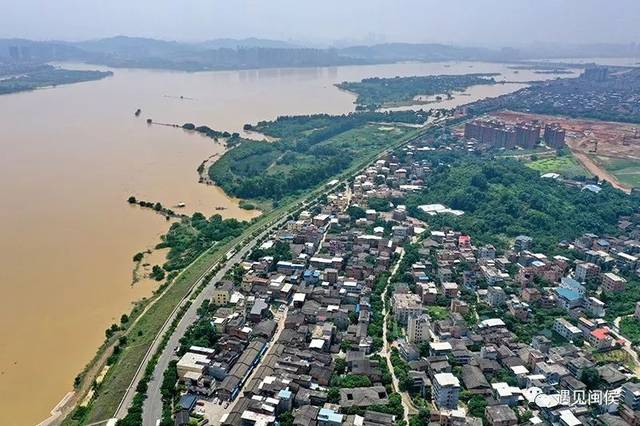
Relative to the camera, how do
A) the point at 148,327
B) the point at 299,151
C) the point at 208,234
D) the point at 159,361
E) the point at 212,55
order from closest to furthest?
the point at 159,361, the point at 148,327, the point at 208,234, the point at 299,151, the point at 212,55

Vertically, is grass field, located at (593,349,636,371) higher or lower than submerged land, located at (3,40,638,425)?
lower

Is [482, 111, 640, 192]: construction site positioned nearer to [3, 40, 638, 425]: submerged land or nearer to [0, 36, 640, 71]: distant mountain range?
[3, 40, 638, 425]: submerged land

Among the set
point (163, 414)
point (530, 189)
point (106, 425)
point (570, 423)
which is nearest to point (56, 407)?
point (106, 425)

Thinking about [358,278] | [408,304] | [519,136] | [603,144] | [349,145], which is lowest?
[358,278]

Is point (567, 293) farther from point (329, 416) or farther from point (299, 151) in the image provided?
point (299, 151)

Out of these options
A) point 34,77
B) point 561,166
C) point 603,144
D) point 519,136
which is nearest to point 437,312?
point 561,166

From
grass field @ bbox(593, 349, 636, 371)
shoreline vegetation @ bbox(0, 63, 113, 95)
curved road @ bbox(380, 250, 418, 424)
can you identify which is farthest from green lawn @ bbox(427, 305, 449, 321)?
shoreline vegetation @ bbox(0, 63, 113, 95)

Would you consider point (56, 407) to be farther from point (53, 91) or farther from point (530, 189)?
point (53, 91)
